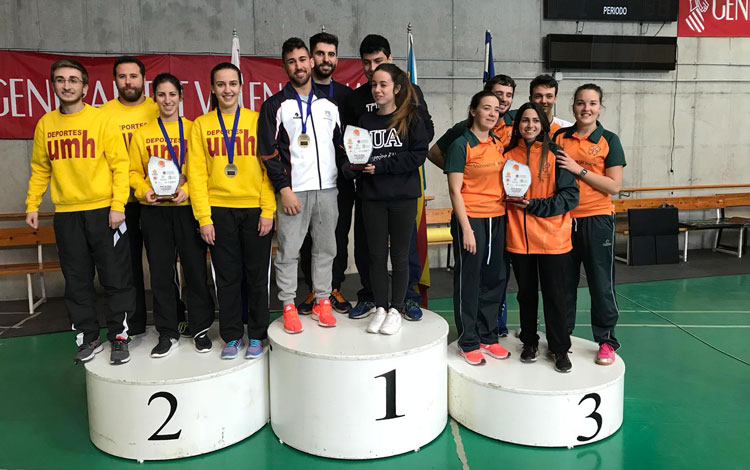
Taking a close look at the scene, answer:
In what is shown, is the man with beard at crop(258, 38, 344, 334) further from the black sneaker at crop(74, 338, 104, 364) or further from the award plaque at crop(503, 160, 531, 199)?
the black sneaker at crop(74, 338, 104, 364)

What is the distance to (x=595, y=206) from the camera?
3098mm

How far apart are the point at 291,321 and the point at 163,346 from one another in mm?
710

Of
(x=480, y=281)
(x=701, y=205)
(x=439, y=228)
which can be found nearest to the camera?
(x=480, y=281)

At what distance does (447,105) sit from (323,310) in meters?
4.53

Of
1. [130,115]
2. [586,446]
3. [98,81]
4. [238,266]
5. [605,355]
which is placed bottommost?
[586,446]

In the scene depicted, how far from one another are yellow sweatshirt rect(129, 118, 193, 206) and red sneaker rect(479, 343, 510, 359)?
183 cm

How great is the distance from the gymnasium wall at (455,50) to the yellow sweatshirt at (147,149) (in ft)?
11.8

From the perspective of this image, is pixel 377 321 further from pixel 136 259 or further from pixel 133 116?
pixel 133 116

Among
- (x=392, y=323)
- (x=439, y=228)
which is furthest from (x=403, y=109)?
(x=439, y=228)

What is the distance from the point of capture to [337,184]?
11.4ft

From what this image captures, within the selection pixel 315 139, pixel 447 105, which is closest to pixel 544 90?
pixel 315 139

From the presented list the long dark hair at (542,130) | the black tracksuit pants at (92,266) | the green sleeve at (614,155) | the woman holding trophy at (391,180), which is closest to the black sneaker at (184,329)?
the black tracksuit pants at (92,266)

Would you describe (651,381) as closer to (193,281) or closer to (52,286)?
(193,281)

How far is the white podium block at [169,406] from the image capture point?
8.91 feet
